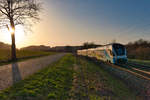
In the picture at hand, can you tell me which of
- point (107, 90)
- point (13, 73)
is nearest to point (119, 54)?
point (107, 90)

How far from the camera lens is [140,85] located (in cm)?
643

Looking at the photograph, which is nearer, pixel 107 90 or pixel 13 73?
pixel 107 90

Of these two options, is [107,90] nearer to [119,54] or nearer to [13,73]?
[13,73]

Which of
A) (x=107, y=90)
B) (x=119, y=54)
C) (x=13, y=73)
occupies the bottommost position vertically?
(x=107, y=90)

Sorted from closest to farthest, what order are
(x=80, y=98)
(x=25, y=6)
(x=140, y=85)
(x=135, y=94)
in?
1. (x=80, y=98)
2. (x=135, y=94)
3. (x=140, y=85)
4. (x=25, y=6)

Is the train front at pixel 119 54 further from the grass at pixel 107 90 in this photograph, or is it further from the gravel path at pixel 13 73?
the gravel path at pixel 13 73

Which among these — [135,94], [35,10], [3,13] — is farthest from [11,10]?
[135,94]

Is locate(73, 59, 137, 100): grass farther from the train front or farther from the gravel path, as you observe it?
the train front

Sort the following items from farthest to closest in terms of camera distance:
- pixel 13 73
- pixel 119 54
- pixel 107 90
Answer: pixel 119 54 < pixel 13 73 < pixel 107 90

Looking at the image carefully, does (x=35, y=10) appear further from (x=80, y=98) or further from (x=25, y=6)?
(x=80, y=98)

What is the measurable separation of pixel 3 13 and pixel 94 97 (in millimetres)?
16790

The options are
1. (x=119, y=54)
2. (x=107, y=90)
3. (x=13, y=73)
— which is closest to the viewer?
(x=107, y=90)

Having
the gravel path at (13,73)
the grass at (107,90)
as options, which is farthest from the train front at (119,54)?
the gravel path at (13,73)

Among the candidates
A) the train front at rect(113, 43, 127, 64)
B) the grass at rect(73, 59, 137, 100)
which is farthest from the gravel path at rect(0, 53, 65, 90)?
the train front at rect(113, 43, 127, 64)
